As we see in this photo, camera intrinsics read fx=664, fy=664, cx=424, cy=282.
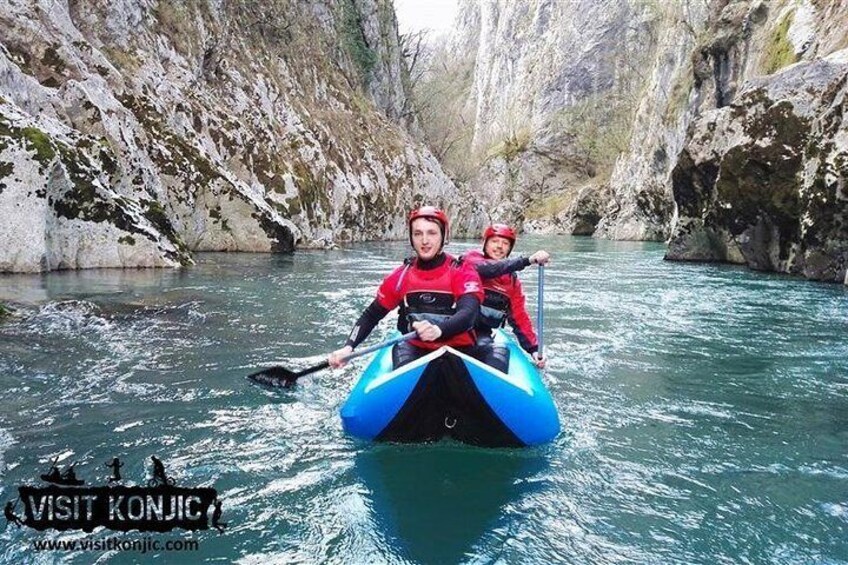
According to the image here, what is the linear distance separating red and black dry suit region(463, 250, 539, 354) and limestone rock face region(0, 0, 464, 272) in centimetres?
1098

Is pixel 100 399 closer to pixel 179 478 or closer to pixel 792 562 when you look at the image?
pixel 179 478

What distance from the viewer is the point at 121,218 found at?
1579cm

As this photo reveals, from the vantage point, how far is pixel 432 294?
17.7 ft

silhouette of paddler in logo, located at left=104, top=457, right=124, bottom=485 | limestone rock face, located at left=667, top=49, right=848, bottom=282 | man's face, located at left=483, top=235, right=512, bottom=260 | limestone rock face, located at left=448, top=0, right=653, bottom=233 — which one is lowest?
silhouette of paddler in logo, located at left=104, top=457, right=124, bottom=485

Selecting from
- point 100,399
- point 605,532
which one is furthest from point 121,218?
point 605,532

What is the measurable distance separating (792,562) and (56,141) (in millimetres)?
15672

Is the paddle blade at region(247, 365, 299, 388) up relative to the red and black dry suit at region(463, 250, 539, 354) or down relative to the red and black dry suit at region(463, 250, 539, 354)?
down

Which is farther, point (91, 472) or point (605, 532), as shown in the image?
point (91, 472)

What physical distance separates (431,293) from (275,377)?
2074mm

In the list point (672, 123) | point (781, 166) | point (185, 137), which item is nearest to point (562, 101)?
A: point (672, 123)

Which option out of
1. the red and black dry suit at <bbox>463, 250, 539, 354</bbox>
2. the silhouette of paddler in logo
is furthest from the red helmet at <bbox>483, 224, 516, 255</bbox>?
the silhouette of paddler in logo

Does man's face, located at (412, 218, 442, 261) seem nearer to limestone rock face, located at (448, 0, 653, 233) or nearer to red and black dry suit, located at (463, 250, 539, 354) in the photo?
red and black dry suit, located at (463, 250, 539, 354)

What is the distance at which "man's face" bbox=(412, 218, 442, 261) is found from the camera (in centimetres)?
520

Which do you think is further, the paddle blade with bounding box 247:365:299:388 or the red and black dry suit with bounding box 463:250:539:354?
the red and black dry suit with bounding box 463:250:539:354
